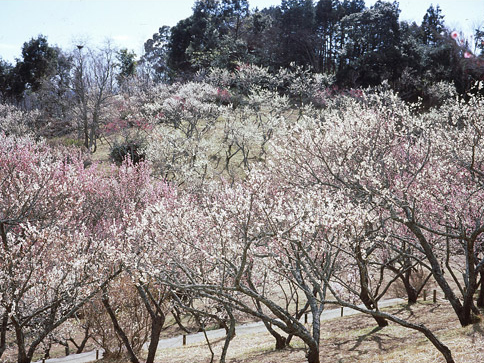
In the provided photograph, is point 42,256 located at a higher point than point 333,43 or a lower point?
lower

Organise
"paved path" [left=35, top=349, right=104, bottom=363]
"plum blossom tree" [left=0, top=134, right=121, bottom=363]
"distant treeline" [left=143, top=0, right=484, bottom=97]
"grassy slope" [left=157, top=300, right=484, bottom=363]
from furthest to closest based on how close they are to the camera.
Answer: "distant treeline" [left=143, top=0, right=484, bottom=97], "paved path" [left=35, top=349, right=104, bottom=363], "plum blossom tree" [left=0, top=134, right=121, bottom=363], "grassy slope" [left=157, top=300, right=484, bottom=363]

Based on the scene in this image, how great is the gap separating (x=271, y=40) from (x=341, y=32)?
9926 mm

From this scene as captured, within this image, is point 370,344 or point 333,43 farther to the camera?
point 333,43

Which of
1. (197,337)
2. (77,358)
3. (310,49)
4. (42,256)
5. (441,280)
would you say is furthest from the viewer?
(310,49)

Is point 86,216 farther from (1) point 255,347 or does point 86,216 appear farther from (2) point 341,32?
(2) point 341,32

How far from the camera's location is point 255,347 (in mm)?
14648

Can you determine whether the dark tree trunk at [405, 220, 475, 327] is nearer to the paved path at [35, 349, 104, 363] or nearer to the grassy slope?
the grassy slope

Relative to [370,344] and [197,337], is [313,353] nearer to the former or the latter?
[370,344]

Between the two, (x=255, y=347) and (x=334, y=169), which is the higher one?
(x=334, y=169)

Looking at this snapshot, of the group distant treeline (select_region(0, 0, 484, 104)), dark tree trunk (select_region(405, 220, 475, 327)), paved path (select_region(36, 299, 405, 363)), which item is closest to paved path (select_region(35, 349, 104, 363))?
paved path (select_region(36, 299, 405, 363))

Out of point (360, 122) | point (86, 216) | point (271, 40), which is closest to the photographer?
point (360, 122)

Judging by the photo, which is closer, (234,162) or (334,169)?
(334,169)

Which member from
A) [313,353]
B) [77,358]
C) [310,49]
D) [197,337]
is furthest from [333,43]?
[313,353]

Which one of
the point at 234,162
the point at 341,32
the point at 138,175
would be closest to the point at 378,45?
the point at 341,32
